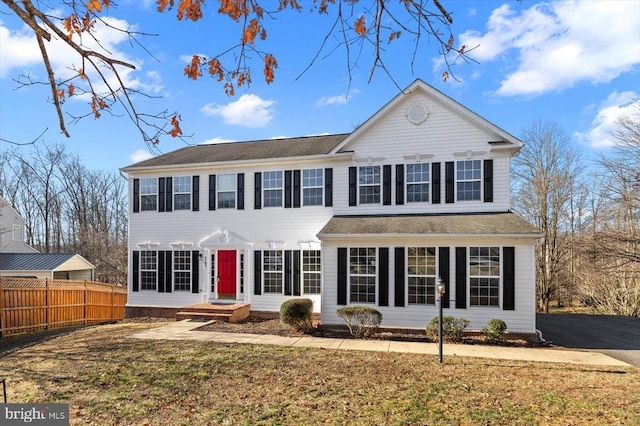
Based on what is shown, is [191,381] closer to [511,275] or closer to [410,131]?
[511,275]

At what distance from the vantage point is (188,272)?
1528cm

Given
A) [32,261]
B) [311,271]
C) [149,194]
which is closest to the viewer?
[311,271]

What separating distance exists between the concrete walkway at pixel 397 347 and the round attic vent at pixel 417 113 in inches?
308

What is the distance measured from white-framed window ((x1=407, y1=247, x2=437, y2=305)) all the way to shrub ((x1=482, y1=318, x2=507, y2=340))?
177cm

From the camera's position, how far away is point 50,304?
13836 millimetres

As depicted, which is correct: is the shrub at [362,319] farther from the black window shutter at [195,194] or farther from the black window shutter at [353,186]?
the black window shutter at [195,194]

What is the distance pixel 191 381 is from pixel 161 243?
390 inches

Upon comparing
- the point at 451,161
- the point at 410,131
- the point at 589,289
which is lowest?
the point at 589,289

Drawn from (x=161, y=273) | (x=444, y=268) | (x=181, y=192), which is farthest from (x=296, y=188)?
(x=161, y=273)

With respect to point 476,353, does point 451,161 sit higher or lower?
higher

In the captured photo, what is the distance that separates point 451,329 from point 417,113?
25.0 ft

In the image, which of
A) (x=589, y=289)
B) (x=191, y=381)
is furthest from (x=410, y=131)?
(x=589, y=289)

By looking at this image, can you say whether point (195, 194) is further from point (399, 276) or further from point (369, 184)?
point (399, 276)

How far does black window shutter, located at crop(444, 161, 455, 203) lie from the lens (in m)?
13.0
